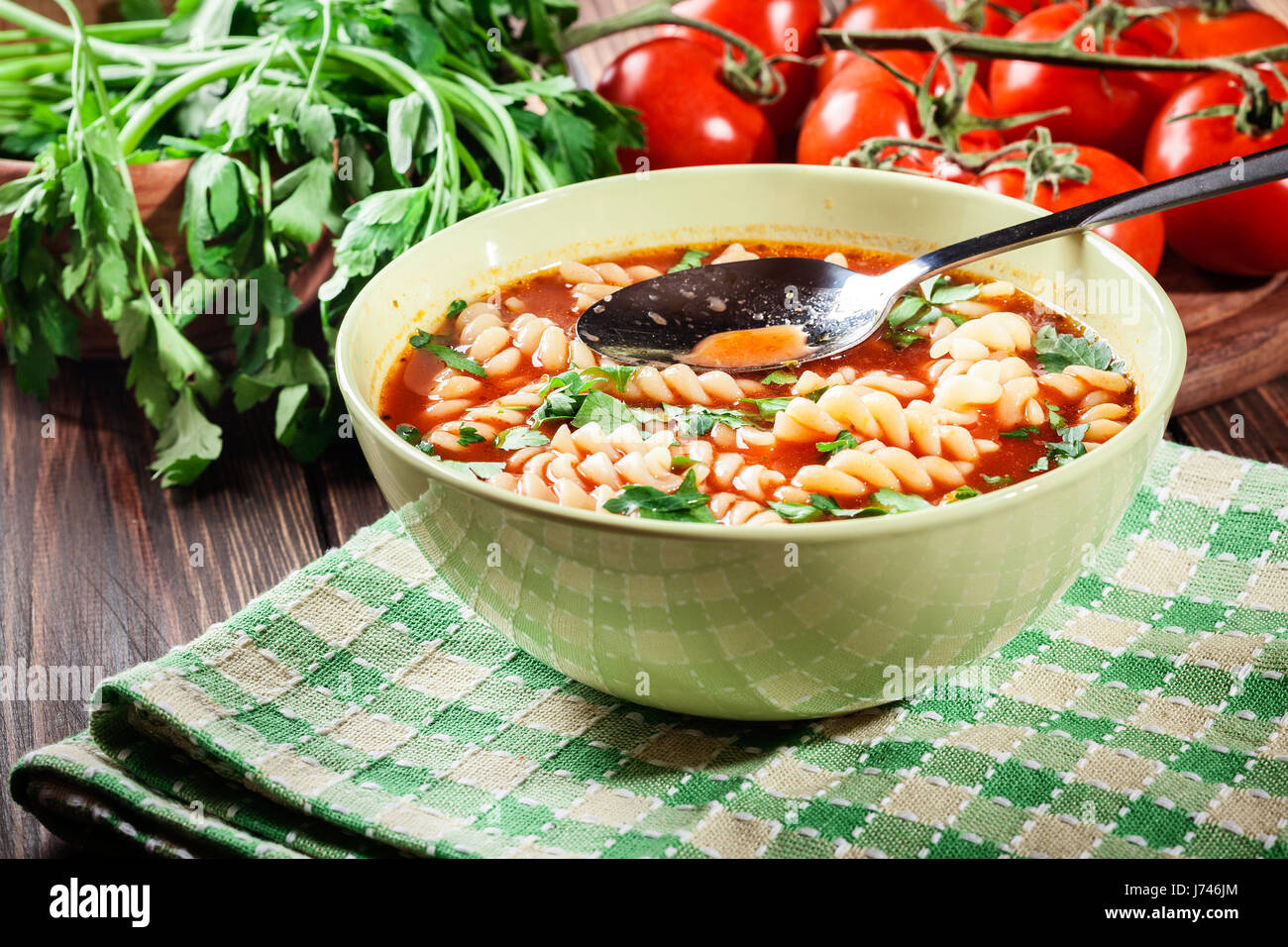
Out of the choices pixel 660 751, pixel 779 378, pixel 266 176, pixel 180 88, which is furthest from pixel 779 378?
pixel 180 88

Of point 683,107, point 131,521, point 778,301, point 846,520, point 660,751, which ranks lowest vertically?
point 131,521

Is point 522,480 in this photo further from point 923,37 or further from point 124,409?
point 923,37

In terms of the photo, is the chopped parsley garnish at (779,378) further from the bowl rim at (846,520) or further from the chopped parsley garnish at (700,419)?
the bowl rim at (846,520)

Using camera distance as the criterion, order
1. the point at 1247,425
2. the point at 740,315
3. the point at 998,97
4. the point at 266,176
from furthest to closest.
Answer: the point at 998,97, the point at 1247,425, the point at 266,176, the point at 740,315

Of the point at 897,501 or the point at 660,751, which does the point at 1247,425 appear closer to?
the point at 897,501

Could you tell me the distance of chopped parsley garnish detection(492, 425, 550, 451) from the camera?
Answer: 5.49 ft

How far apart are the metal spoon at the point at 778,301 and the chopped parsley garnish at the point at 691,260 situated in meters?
0.09

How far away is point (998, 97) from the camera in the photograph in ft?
10.1

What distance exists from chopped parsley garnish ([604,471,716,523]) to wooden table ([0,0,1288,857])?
2.69 feet

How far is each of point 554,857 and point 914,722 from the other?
1.61 ft

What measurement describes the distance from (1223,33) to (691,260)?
178 cm

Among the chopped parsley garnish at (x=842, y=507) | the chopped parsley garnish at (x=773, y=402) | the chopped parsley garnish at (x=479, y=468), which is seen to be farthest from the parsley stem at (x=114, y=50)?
the chopped parsley garnish at (x=842, y=507)

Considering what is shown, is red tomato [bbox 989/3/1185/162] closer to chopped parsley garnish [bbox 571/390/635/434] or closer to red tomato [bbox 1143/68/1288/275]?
red tomato [bbox 1143/68/1288/275]

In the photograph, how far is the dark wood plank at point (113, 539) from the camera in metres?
1.93
